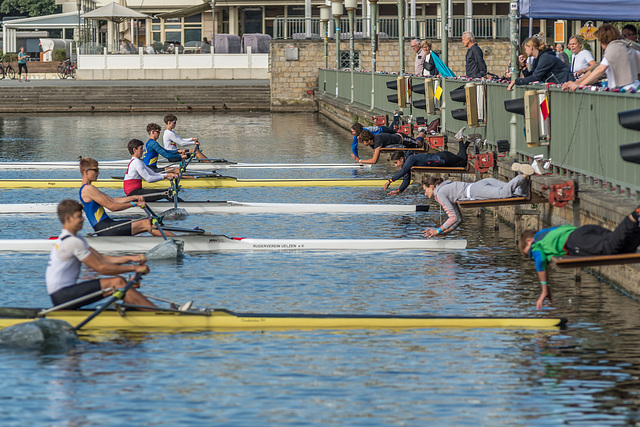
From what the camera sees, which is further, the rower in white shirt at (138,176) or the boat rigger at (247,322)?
the rower in white shirt at (138,176)

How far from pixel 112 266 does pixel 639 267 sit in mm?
5213

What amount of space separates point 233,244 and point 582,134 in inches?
189

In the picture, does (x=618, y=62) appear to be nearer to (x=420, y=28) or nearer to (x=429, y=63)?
(x=429, y=63)

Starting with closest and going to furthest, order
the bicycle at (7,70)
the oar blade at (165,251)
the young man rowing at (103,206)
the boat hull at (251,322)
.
A: the boat hull at (251,322), the young man rowing at (103,206), the oar blade at (165,251), the bicycle at (7,70)

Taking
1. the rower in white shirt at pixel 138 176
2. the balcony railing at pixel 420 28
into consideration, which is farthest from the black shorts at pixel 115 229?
the balcony railing at pixel 420 28

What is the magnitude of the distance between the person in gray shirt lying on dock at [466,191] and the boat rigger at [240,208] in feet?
11.6

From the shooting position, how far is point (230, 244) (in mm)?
15094

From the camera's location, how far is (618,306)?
11.2 meters

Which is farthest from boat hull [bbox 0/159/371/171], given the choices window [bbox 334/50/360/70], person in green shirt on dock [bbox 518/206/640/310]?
window [bbox 334/50/360/70]

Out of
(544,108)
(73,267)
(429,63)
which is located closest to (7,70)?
(429,63)

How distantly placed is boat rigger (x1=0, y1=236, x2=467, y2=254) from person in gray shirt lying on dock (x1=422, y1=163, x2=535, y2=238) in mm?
309

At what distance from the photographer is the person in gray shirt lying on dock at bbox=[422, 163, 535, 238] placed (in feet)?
46.5

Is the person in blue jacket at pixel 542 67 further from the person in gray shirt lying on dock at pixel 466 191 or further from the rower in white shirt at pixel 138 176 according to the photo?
the rower in white shirt at pixel 138 176

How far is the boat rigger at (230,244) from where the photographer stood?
15008 mm
